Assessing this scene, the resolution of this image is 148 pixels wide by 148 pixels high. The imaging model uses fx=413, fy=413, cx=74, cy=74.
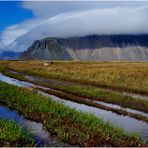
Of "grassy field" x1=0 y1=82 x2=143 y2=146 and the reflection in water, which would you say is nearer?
"grassy field" x1=0 y1=82 x2=143 y2=146

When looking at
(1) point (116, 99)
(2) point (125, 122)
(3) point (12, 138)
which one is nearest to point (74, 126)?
(3) point (12, 138)

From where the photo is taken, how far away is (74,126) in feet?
81.2

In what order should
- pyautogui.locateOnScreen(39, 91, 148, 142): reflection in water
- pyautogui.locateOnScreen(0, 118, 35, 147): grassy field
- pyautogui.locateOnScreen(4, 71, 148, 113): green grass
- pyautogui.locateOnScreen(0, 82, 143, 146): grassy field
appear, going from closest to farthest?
pyautogui.locateOnScreen(0, 118, 35, 147): grassy field
pyautogui.locateOnScreen(0, 82, 143, 146): grassy field
pyautogui.locateOnScreen(39, 91, 148, 142): reflection in water
pyautogui.locateOnScreen(4, 71, 148, 113): green grass

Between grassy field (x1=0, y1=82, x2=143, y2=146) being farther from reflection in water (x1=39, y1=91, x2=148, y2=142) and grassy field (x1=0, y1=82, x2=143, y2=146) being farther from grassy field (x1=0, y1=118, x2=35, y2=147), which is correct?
grassy field (x1=0, y1=118, x2=35, y2=147)

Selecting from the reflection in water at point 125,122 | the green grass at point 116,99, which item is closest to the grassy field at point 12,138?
the reflection in water at point 125,122

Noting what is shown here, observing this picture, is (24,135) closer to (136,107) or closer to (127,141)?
(127,141)

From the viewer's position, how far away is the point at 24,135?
2144 cm

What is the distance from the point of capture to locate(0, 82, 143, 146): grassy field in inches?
855

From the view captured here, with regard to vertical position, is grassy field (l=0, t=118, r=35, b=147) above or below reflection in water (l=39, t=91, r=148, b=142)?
above

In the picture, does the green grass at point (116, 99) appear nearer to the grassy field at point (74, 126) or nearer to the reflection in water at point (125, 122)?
the reflection in water at point (125, 122)

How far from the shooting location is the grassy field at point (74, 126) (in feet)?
71.3

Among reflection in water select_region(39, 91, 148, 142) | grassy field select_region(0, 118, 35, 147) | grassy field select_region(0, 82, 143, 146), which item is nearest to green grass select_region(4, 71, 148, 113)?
reflection in water select_region(39, 91, 148, 142)

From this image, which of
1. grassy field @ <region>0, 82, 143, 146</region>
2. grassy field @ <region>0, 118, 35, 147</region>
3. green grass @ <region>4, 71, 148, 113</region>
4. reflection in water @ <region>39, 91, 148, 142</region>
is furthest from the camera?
green grass @ <region>4, 71, 148, 113</region>

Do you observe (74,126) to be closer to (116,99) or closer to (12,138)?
(12,138)
